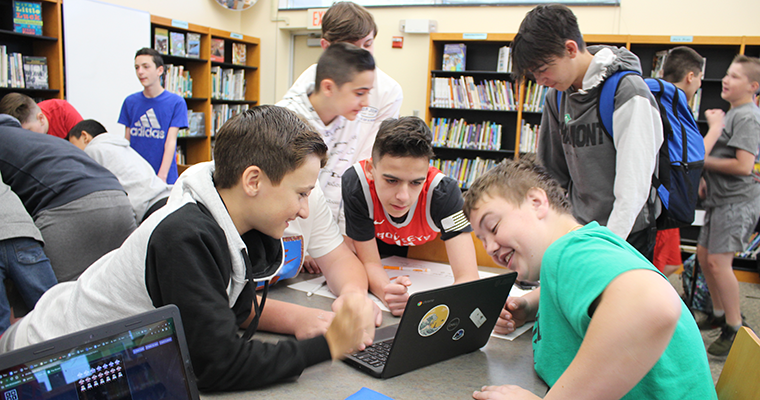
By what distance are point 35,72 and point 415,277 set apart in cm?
385

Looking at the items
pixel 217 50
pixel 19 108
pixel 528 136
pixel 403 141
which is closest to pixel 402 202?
pixel 403 141

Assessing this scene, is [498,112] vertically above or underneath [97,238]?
above

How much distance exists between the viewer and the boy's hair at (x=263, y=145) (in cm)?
95

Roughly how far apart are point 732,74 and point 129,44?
472 centimetres

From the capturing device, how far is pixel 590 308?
75 cm

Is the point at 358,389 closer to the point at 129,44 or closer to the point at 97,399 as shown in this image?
the point at 97,399

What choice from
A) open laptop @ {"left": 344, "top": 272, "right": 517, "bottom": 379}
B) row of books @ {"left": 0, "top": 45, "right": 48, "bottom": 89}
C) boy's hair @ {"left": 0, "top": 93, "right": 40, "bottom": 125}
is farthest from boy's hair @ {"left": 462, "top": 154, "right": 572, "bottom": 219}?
row of books @ {"left": 0, "top": 45, "right": 48, "bottom": 89}

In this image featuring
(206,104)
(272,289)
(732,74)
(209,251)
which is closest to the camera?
(209,251)

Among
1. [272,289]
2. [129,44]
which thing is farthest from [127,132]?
[272,289]

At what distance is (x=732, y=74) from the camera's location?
2.75m

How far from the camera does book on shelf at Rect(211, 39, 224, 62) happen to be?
530 centimetres

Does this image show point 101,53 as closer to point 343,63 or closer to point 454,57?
point 454,57

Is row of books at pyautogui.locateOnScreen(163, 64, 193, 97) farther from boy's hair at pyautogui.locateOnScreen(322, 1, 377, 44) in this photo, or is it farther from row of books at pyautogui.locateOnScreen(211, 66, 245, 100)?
boy's hair at pyautogui.locateOnScreen(322, 1, 377, 44)

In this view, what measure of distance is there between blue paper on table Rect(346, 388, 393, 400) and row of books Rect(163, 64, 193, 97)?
4813 millimetres
